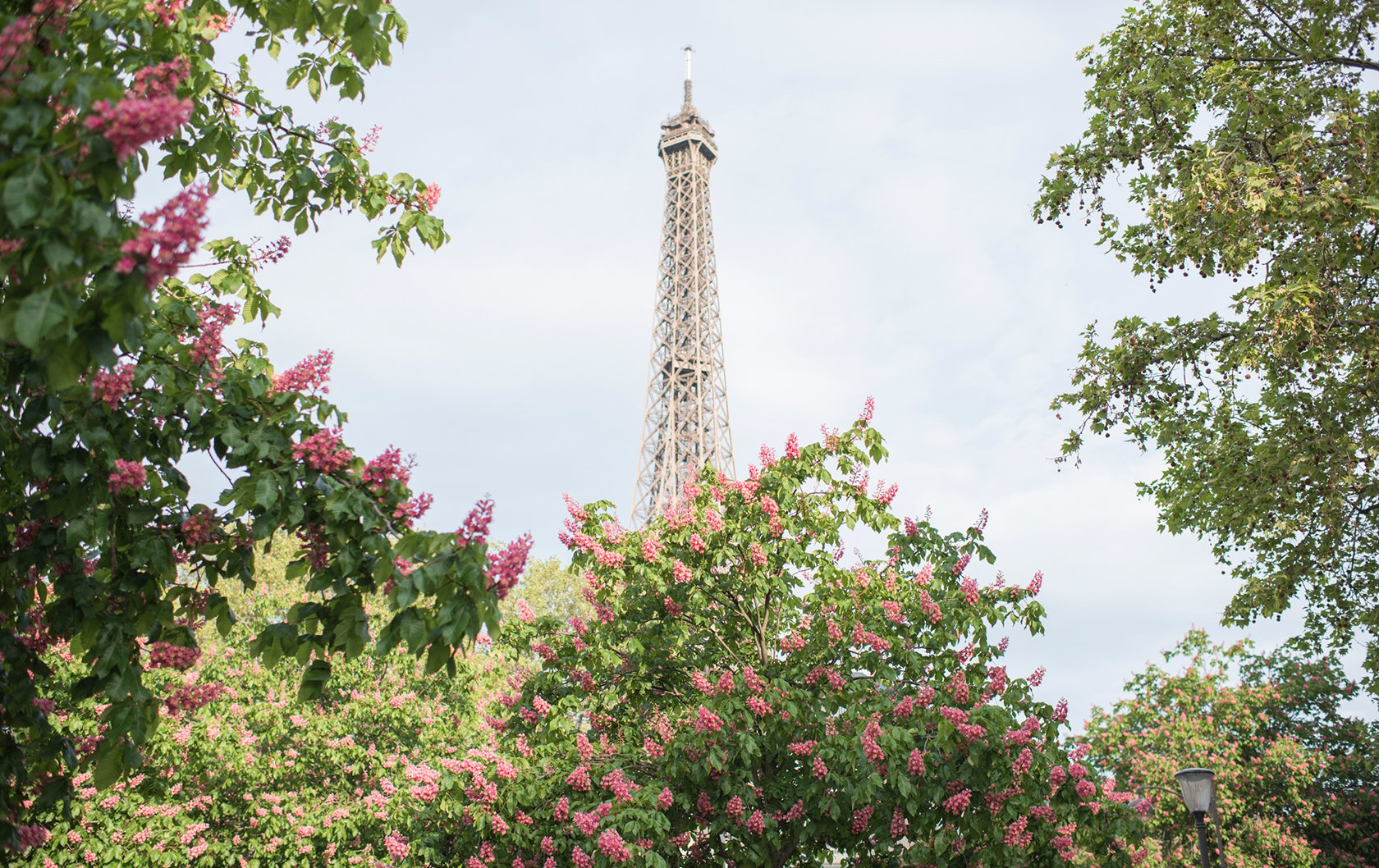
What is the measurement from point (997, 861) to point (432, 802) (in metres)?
5.19

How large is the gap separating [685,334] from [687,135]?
12.4 m

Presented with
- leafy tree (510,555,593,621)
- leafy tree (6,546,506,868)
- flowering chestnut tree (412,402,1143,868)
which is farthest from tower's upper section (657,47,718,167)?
flowering chestnut tree (412,402,1143,868)

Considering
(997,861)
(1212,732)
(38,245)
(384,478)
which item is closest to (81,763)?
(384,478)

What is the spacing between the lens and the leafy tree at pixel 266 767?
13312mm

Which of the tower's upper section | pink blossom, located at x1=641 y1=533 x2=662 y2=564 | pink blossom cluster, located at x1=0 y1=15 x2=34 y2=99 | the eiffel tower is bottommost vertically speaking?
pink blossom, located at x1=641 y1=533 x2=662 y2=564

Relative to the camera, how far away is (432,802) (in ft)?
32.8

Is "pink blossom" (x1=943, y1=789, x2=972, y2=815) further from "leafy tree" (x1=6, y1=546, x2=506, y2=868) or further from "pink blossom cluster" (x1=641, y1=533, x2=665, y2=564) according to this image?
"leafy tree" (x1=6, y1=546, x2=506, y2=868)

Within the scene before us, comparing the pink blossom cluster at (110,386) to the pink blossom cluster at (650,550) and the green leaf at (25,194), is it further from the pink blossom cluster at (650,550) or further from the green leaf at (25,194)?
the pink blossom cluster at (650,550)

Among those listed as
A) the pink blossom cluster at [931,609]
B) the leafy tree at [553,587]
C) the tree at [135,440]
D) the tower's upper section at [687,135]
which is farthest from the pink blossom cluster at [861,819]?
the tower's upper section at [687,135]

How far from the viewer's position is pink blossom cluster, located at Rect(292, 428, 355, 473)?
4664mm

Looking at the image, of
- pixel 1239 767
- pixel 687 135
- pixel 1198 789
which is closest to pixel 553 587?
pixel 1239 767

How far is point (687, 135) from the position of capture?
2383 inches

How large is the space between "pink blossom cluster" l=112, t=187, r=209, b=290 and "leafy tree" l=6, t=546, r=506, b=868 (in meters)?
9.39

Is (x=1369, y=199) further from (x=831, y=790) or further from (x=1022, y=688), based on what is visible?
(x=831, y=790)
